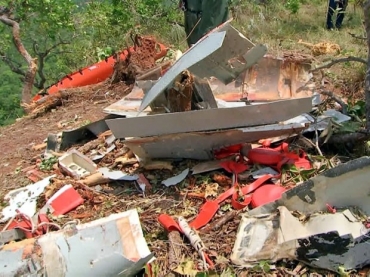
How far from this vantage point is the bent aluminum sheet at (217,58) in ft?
10.7

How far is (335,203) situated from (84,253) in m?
1.58

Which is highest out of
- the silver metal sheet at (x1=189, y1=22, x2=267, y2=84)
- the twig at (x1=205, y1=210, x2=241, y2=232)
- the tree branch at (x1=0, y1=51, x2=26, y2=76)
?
the silver metal sheet at (x1=189, y1=22, x2=267, y2=84)

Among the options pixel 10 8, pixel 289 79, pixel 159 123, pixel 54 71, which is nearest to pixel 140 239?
pixel 159 123

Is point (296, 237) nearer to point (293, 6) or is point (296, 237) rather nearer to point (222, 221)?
point (222, 221)

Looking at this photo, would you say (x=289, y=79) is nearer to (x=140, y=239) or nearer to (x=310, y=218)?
(x=310, y=218)

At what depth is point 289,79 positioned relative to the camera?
4.69 meters

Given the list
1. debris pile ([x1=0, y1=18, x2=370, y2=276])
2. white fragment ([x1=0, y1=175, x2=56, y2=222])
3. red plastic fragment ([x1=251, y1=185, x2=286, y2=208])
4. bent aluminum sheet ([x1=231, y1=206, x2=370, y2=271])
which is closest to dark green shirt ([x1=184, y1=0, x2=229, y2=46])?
debris pile ([x1=0, y1=18, x2=370, y2=276])

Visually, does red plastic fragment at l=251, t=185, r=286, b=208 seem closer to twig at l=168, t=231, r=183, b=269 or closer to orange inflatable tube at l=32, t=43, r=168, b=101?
twig at l=168, t=231, r=183, b=269

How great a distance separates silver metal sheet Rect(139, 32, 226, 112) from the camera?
125 inches

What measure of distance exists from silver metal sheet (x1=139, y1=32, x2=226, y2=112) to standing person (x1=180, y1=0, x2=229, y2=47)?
2.92 meters

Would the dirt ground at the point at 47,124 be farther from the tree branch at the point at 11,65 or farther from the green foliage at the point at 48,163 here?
the tree branch at the point at 11,65

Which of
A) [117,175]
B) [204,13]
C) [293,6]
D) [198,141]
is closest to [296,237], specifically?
[198,141]

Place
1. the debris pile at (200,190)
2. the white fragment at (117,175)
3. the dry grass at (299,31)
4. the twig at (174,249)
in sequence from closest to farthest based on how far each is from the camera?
1. the debris pile at (200,190)
2. the twig at (174,249)
3. the white fragment at (117,175)
4. the dry grass at (299,31)

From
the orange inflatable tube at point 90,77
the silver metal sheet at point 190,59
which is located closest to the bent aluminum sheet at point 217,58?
the silver metal sheet at point 190,59
